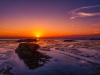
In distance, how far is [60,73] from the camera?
16969 mm

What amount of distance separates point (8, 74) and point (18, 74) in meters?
1.09

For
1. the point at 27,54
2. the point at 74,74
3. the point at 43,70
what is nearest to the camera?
the point at 74,74

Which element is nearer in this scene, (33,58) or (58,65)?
(58,65)

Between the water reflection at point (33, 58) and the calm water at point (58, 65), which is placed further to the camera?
the water reflection at point (33, 58)

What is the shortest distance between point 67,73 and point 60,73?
0.78 meters

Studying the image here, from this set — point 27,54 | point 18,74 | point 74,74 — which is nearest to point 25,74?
point 18,74

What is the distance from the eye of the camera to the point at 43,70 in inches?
719

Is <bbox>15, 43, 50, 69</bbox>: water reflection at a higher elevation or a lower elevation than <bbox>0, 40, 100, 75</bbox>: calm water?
higher

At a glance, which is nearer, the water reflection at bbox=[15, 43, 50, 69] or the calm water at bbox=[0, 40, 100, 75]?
the calm water at bbox=[0, 40, 100, 75]

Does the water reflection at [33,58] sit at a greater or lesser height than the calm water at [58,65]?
greater

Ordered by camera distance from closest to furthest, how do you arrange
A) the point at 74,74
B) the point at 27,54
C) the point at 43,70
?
the point at 74,74, the point at 43,70, the point at 27,54

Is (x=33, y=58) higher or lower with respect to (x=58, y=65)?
higher

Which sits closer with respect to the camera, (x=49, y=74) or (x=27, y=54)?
(x=49, y=74)

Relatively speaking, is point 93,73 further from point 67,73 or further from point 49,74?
point 49,74
